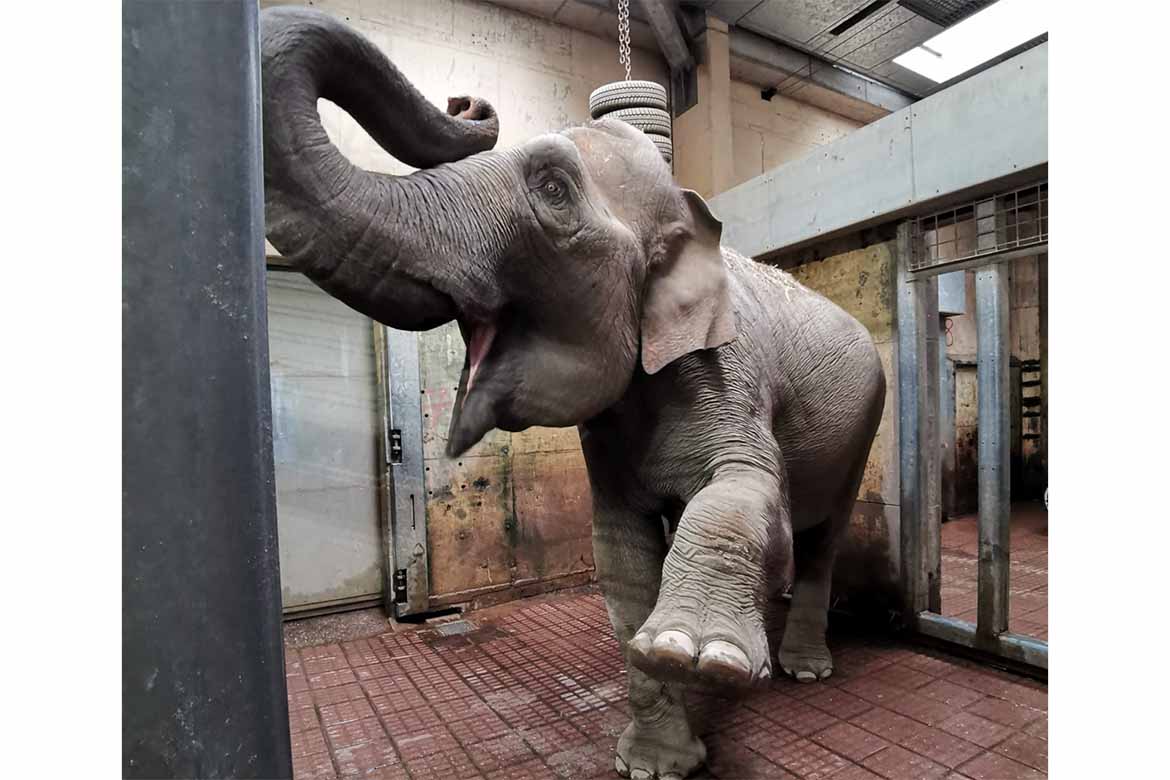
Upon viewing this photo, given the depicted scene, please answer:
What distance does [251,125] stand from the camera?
2.30 ft

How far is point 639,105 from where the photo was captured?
2.61 meters

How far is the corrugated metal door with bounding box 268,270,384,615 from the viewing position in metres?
3.62

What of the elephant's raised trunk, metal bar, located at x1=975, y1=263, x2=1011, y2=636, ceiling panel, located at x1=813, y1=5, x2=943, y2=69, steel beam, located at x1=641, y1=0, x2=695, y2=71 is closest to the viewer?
the elephant's raised trunk

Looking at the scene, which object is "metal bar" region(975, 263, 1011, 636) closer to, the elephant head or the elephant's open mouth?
the elephant head

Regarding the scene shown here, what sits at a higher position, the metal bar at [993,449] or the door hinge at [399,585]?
the metal bar at [993,449]

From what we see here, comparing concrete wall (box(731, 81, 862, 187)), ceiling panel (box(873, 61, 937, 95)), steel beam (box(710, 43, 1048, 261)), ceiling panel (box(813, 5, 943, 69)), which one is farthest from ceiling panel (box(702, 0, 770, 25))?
steel beam (box(710, 43, 1048, 261))

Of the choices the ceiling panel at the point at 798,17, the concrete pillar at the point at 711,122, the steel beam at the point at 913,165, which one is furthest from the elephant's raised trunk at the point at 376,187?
the ceiling panel at the point at 798,17

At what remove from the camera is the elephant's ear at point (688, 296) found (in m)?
1.50

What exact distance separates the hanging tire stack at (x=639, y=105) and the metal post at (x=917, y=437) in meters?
1.23

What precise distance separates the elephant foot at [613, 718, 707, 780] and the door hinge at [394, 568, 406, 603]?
6.92 ft


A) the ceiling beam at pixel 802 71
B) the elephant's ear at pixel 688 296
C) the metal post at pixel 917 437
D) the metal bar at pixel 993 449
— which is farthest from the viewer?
the ceiling beam at pixel 802 71

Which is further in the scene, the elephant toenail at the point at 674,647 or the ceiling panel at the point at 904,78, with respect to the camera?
the ceiling panel at the point at 904,78

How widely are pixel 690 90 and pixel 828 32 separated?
141cm

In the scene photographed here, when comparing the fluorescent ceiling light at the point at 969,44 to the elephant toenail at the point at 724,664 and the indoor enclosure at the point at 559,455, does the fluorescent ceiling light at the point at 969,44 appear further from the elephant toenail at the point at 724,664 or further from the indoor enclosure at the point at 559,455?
the elephant toenail at the point at 724,664
